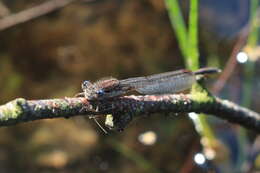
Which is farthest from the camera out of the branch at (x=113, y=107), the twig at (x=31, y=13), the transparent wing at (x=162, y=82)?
the twig at (x=31, y=13)

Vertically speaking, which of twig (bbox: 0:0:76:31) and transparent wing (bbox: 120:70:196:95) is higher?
twig (bbox: 0:0:76:31)

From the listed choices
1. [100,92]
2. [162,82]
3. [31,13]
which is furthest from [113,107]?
[31,13]

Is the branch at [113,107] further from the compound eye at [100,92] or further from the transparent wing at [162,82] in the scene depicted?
the transparent wing at [162,82]

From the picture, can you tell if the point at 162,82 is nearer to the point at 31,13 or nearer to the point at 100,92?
the point at 100,92

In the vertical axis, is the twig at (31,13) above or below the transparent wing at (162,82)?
above

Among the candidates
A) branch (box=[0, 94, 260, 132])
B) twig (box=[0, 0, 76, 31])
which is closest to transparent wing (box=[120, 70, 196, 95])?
branch (box=[0, 94, 260, 132])

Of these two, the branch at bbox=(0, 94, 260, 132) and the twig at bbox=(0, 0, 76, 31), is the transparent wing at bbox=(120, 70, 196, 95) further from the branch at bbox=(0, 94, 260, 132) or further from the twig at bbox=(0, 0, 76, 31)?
the twig at bbox=(0, 0, 76, 31)

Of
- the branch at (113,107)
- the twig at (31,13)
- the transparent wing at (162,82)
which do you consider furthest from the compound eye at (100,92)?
the twig at (31,13)
